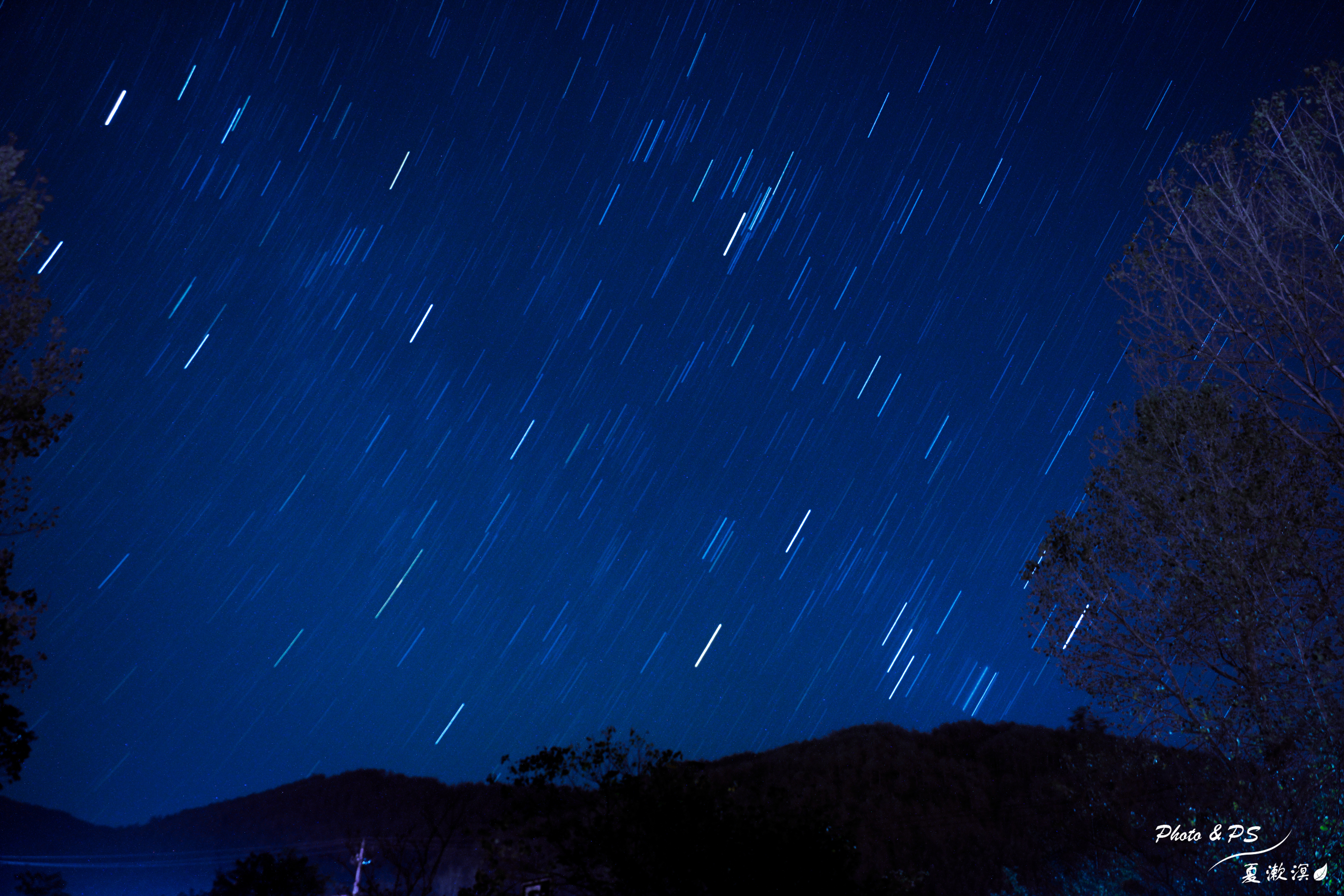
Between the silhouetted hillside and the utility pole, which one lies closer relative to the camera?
the silhouetted hillside

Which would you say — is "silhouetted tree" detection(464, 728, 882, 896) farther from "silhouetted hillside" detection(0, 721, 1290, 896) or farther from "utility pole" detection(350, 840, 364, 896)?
"utility pole" detection(350, 840, 364, 896)

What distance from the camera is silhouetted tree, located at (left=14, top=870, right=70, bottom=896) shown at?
6312 cm

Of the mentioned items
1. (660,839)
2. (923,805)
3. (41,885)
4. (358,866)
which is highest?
(923,805)

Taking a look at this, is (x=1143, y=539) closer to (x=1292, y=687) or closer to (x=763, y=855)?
(x=1292, y=687)

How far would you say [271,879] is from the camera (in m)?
48.4

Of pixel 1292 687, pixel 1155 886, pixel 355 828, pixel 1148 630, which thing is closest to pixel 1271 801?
pixel 1292 687

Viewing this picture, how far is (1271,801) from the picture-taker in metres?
10.3

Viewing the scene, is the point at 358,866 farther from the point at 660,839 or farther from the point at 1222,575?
the point at 1222,575

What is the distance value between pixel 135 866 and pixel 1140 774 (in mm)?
129186

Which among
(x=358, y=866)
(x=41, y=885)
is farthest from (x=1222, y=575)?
(x=41, y=885)

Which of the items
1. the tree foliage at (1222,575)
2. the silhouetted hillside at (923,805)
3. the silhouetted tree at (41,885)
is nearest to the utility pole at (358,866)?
the silhouetted hillside at (923,805)

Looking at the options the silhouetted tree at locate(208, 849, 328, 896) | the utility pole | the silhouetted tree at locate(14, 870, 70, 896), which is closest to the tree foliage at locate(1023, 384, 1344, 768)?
the utility pole

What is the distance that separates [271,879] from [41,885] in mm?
36564

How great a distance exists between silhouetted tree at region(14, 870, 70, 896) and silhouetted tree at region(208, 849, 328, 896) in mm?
26867
